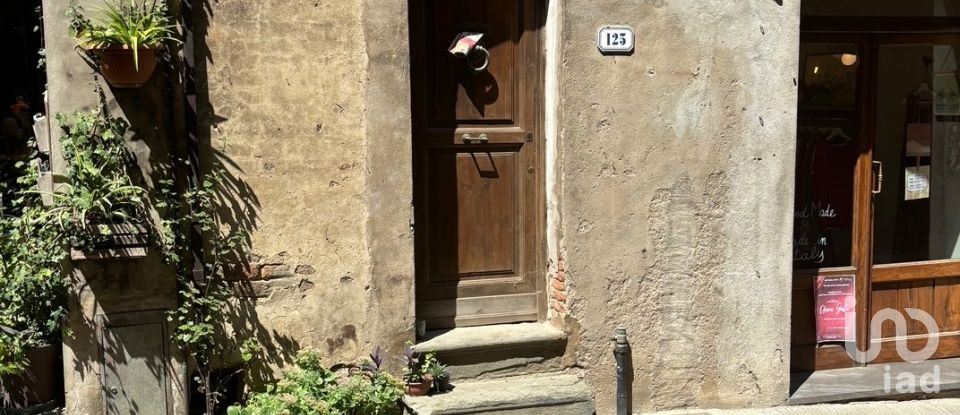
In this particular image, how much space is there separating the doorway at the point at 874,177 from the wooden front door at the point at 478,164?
2.04 meters

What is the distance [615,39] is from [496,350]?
2037mm

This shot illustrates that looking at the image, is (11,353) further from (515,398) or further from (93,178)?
(515,398)

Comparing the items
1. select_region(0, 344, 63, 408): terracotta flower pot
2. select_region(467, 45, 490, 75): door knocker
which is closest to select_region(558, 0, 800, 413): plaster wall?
select_region(467, 45, 490, 75): door knocker

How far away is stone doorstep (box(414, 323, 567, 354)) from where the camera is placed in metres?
5.00

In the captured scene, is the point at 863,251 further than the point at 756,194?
Yes

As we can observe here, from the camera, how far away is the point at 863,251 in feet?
19.6

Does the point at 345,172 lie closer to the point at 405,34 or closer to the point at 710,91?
the point at 405,34

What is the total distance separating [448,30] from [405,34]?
431 millimetres

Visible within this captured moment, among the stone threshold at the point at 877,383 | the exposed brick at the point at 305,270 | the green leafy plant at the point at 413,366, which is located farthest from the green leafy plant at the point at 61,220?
the stone threshold at the point at 877,383

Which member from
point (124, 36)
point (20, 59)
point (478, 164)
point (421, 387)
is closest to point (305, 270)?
point (421, 387)

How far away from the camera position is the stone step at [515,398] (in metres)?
4.77

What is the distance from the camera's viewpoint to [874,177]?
601 cm

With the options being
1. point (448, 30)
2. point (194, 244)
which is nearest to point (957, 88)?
point (448, 30)

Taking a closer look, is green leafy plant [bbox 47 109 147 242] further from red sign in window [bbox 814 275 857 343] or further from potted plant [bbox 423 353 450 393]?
red sign in window [bbox 814 275 857 343]
